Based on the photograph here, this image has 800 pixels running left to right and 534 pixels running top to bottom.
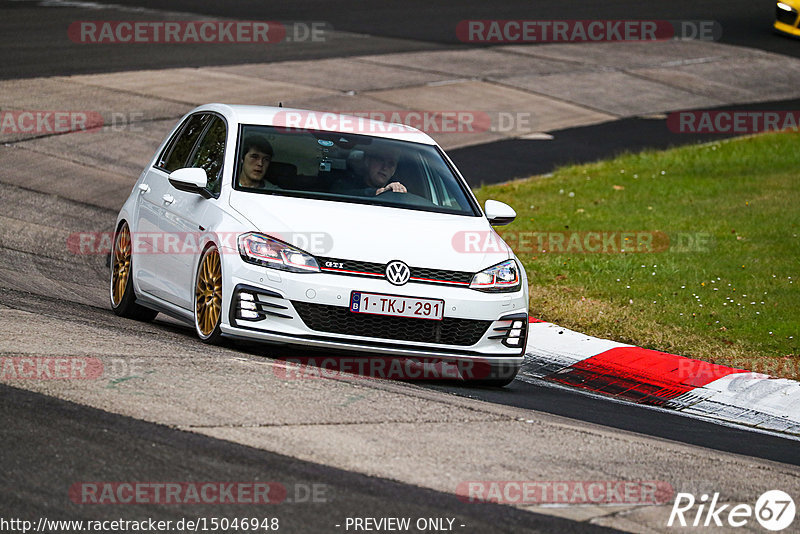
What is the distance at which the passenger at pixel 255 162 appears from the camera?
321 inches

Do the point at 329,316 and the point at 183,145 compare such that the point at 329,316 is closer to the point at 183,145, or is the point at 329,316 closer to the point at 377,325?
the point at 377,325

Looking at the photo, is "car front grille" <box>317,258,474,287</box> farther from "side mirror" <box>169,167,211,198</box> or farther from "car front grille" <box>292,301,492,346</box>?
"side mirror" <box>169,167,211,198</box>

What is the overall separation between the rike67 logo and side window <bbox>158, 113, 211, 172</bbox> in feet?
15.9

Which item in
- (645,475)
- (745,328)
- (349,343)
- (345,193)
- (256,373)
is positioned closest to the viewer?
(645,475)

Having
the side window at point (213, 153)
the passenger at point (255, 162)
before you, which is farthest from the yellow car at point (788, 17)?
Result: the passenger at point (255, 162)

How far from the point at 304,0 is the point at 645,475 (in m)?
27.7

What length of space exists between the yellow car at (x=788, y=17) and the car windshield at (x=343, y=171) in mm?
18174

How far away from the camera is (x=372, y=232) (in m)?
7.59

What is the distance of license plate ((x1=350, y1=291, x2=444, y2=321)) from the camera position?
730 cm

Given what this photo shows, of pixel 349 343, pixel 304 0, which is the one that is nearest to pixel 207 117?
pixel 349 343

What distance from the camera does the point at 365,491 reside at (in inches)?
205

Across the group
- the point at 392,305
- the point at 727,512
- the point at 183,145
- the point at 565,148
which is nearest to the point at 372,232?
the point at 392,305

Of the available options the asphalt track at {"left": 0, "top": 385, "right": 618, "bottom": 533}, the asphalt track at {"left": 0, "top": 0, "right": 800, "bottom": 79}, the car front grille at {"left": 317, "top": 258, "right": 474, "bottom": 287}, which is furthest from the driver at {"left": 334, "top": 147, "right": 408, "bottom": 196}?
the asphalt track at {"left": 0, "top": 0, "right": 800, "bottom": 79}

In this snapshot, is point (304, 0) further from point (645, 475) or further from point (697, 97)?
point (645, 475)
